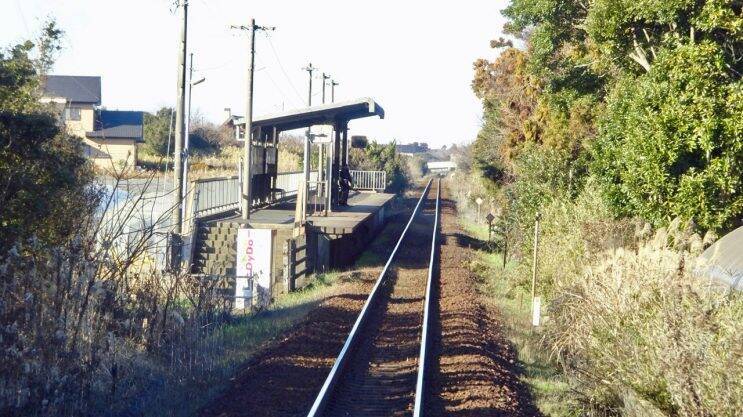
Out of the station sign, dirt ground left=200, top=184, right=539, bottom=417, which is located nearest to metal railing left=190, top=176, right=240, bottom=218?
the station sign

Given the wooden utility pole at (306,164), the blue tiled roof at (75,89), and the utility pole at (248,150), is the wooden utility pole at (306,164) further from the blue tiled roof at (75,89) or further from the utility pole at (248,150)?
the blue tiled roof at (75,89)

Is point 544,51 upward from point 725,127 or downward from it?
upward

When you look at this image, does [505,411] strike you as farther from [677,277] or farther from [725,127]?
[725,127]

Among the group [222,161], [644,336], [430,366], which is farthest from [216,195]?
[222,161]

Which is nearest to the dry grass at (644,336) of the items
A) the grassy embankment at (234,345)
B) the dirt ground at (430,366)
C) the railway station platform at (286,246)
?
the dirt ground at (430,366)

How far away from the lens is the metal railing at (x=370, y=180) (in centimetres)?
5718

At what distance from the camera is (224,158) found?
56000 millimetres

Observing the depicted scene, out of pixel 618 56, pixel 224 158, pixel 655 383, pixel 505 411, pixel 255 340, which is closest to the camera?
pixel 655 383

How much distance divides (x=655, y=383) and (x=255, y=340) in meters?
7.59

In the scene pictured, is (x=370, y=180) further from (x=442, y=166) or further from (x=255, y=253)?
(x=442, y=166)

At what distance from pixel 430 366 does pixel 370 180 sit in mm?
44937

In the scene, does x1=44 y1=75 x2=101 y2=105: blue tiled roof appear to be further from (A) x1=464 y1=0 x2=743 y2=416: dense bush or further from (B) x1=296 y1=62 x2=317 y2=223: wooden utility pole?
(A) x1=464 y1=0 x2=743 y2=416: dense bush

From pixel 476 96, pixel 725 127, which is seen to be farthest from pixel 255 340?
pixel 476 96

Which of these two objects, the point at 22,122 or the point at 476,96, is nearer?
Answer: the point at 22,122
